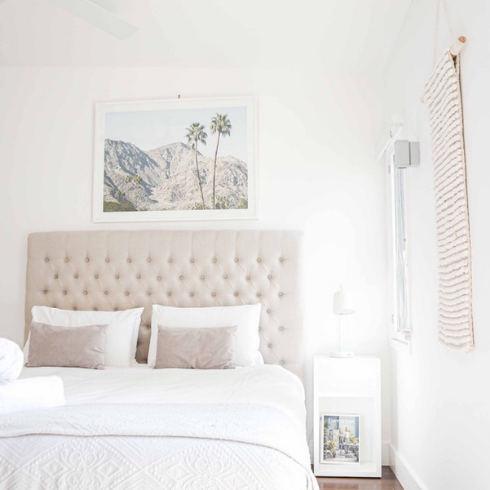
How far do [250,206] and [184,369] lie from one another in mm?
1159

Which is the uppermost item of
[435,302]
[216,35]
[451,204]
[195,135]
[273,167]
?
[216,35]

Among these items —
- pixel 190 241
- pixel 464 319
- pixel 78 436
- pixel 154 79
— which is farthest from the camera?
pixel 154 79

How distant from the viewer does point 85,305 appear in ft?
11.5

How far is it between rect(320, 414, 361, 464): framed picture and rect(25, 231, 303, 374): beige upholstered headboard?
1.15 feet

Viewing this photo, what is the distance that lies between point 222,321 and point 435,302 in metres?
1.26

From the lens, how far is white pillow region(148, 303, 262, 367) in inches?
124

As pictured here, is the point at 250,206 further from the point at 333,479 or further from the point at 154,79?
the point at 333,479

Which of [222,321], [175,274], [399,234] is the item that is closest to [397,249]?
[399,234]

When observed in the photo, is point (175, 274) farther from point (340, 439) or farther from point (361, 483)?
point (361, 483)

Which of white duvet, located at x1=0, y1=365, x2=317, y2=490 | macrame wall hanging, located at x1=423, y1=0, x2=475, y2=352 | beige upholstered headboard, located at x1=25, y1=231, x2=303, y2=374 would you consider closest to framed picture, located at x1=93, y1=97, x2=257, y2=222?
beige upholstered headboard, located at x1=25, y1=231, x2=303, y2=374

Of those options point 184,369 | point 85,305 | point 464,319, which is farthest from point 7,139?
point 464,319

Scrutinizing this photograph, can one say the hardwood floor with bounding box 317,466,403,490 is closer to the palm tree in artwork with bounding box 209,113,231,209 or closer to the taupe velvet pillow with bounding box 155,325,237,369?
the taupe velvet pillow with bounding box 155,325,237,369

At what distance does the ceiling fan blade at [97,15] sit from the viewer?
2.34m

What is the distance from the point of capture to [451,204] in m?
2.06
